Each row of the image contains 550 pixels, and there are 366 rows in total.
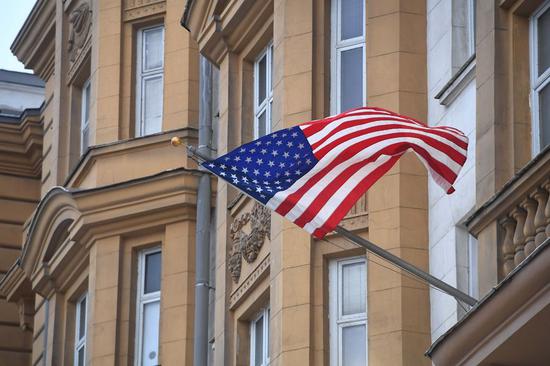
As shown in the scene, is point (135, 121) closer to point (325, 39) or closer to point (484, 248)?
point (325, 39)

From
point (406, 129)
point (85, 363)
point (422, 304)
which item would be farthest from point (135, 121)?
point (406, 129)

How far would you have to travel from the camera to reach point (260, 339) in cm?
2797

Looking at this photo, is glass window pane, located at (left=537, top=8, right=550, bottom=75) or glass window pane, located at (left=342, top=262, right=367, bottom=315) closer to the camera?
glass window pane, located at (left=537, top=8, right=550, bottom=75)

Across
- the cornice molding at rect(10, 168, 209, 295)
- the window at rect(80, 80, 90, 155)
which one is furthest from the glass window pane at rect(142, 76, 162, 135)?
the window at rect(80, 80, 90, 155)

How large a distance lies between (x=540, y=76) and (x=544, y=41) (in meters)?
0.35

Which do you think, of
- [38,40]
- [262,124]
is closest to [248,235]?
[262,124]

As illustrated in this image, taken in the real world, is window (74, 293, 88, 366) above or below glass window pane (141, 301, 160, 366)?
above

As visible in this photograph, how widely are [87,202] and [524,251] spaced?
12750mm

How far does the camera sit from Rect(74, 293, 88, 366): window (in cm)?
3366

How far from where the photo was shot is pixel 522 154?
21.4 meters

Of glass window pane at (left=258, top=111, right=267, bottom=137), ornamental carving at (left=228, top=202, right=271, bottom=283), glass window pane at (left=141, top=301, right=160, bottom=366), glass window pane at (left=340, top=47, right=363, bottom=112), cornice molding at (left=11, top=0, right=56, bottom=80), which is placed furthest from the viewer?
cornice molding at (left=11, top=0, right=56, bottom=80)

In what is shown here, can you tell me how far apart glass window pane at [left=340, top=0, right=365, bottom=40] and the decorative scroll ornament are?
8446 mm

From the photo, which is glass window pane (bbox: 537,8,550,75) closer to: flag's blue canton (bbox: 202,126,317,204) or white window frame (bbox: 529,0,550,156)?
white window frame (bbox: 529,0,550,156)

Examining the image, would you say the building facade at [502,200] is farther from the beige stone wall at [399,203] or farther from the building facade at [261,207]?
the beige stone wall at [399,203]
